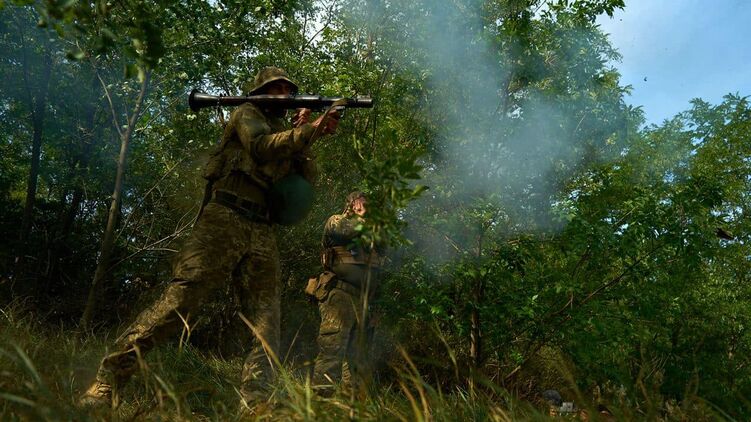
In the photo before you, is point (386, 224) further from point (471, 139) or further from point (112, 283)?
point (112, 283)

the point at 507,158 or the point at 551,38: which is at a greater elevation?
the point at 551,38

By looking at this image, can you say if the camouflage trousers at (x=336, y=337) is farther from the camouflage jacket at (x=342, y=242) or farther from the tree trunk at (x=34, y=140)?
the tree trunk at (x=34, y=140)

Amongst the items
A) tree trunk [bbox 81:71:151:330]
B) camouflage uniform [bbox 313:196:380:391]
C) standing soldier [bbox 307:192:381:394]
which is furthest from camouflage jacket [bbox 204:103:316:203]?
tree trunk [bbox 81:71:151:330]

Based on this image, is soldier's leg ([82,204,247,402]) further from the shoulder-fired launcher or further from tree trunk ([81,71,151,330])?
tree trunk ([81,71,151,330])

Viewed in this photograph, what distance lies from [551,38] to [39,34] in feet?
19.9

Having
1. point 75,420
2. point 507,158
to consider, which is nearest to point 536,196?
point 507,158

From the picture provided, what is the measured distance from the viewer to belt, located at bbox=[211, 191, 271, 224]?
3449 millimetres

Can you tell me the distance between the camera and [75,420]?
1.69 meters

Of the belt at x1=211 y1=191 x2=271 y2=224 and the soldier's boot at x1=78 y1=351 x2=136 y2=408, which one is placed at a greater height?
the belt at x1=211 y1=191 x2=271 y2=224

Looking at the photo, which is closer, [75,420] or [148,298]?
[75,420]

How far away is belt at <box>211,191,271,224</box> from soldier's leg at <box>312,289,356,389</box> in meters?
1.28

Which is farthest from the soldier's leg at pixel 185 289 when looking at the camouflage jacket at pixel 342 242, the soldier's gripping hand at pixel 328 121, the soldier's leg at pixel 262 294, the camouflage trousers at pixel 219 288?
the camouflage jacket at pixel 342 242

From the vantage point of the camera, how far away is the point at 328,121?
10.8ft

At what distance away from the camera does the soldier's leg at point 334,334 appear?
14.9ft
